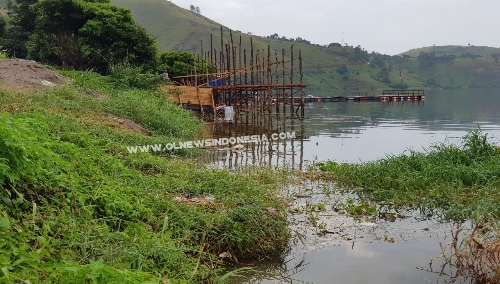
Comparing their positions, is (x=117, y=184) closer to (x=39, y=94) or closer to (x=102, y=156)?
(x=102, y=156)

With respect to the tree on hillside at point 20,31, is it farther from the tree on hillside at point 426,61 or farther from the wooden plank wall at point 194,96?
the tree on hillside at point 426,61

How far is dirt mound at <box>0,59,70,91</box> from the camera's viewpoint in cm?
1491

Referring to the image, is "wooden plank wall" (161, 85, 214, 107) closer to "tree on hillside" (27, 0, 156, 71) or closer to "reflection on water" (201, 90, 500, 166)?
"reflection on water" (201, 90, 500, 166)

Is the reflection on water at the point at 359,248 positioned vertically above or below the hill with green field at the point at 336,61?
below

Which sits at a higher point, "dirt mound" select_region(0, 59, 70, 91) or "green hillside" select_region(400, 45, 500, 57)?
"green hillside" select_region(400, 45, 500, 57)

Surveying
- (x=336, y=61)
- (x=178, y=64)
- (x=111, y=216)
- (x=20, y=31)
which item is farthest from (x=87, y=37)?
(x=336, y=61)

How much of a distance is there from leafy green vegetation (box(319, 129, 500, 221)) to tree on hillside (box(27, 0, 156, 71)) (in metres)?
18.7

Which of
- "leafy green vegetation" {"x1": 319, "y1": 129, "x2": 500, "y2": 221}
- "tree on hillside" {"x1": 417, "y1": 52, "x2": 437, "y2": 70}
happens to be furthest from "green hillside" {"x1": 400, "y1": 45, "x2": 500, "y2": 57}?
"leafy green vegetation" {"x1": 319, "y1": 129, "x2": 500, "y2": 221}

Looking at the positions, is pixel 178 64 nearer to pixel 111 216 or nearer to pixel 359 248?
pixel 359 248

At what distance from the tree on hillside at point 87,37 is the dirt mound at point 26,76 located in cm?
788

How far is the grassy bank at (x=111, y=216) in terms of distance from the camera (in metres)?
3.66

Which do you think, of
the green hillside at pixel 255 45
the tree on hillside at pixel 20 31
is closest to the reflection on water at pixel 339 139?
the tree on hillside at pixel 20 31

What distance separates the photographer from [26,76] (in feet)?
52.7

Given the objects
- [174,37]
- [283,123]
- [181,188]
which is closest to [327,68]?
[174,37]
